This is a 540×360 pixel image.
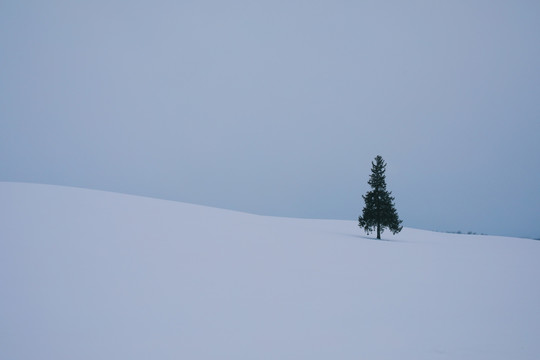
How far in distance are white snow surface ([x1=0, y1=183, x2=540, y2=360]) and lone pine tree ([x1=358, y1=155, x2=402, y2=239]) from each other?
13728mm

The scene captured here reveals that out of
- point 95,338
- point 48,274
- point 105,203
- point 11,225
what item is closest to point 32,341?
point 95,338

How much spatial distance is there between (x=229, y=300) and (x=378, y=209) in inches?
963

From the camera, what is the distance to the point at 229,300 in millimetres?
8109

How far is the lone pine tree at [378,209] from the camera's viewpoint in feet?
95.0

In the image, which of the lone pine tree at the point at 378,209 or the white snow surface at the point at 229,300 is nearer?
the white snow surface at the point at 229,300

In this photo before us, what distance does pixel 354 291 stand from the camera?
952 centimetres

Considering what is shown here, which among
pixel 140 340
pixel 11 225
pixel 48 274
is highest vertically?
pixel 11 225

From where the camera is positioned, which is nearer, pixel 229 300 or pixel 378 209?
pixel 229 300

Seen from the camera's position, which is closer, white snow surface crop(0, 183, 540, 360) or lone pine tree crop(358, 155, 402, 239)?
white snow surface crop(0, 183, 540, 360)

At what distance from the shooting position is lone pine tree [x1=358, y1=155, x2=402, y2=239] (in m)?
29.0

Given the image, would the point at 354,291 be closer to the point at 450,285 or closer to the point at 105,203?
the point at 450,285

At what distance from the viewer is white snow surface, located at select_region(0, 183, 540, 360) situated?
567 centimetres

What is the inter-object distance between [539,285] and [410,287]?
238 inches

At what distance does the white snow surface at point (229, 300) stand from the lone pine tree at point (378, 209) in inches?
540
